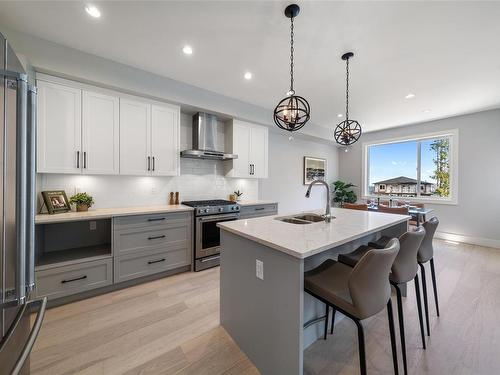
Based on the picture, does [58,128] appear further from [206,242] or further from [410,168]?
[410,168]

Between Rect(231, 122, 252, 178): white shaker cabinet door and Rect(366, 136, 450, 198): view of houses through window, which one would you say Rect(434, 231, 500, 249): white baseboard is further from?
Rect(231, 122, 252, 178): white shaker cabinet door

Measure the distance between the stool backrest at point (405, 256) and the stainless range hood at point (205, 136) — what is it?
2.80 meters

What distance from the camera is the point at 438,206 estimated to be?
496 centimetres

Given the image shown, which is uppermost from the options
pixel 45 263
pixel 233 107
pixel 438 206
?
pixel 233 107

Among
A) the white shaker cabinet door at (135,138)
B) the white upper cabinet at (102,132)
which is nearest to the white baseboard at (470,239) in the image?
the white upper cabinet at (102,132)

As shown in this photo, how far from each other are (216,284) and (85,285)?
1.47 m

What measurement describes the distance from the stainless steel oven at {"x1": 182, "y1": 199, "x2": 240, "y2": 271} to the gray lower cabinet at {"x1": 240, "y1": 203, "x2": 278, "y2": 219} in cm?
38

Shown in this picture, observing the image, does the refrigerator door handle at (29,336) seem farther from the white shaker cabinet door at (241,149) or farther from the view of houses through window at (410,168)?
the view of houses through window at (410,168)

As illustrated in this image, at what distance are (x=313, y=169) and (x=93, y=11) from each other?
5.38 metres

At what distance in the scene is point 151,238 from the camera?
2.75 m

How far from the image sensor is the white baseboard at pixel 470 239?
424 centimetres

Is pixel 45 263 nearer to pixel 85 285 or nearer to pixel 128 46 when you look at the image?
pixel 85 285

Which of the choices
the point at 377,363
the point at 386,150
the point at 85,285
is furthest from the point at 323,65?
the point at 386,150

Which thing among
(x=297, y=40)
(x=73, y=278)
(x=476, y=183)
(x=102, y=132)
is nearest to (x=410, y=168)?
(x=476, y=183)
